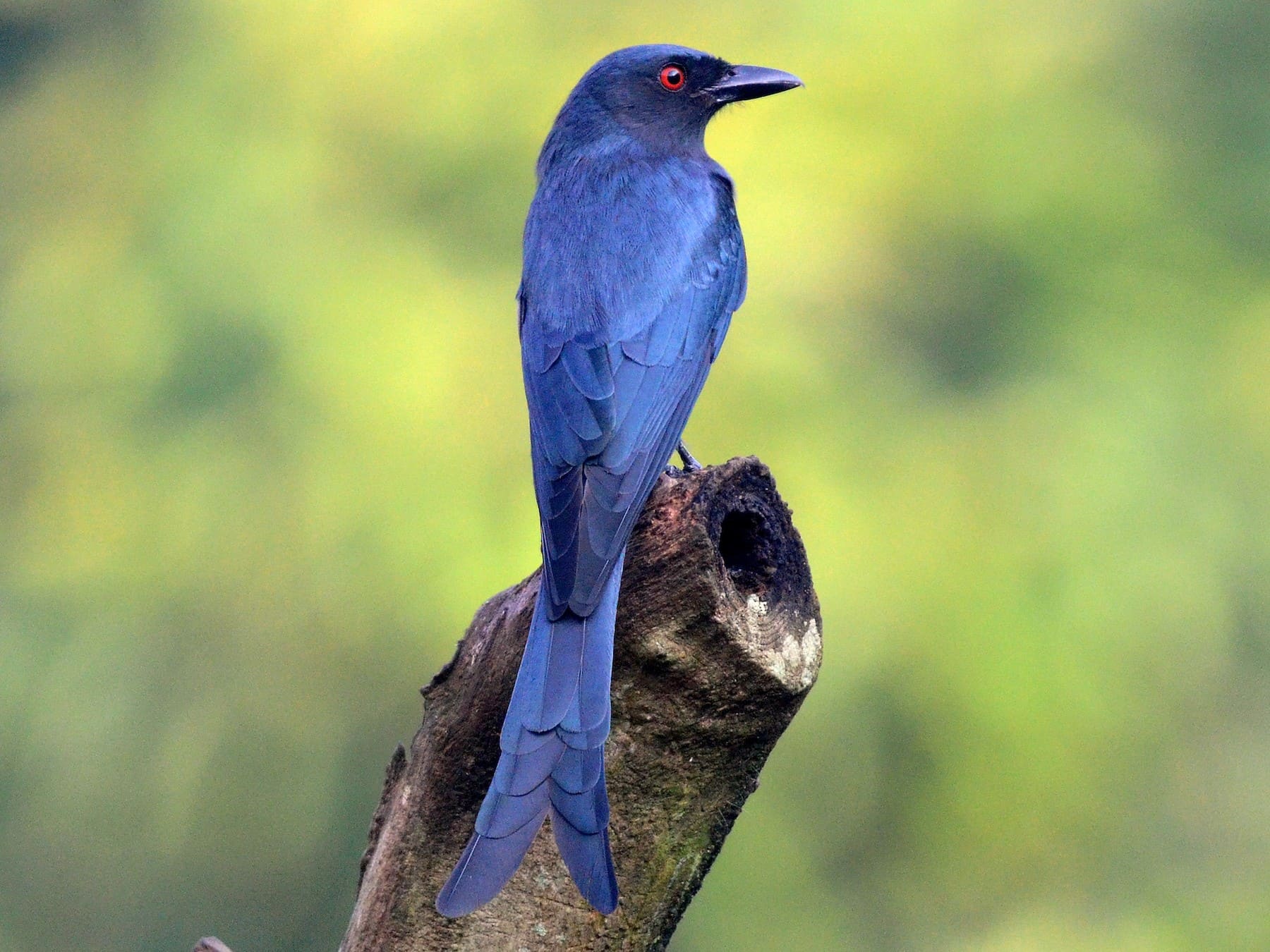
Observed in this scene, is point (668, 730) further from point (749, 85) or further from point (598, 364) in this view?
point (749, 85)

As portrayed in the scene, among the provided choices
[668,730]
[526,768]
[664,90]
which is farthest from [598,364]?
[664,90]

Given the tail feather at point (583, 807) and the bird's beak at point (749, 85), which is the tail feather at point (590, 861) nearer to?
the tail feather at point (583, 807)

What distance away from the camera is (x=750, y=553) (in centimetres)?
238

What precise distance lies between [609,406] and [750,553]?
1.79ft

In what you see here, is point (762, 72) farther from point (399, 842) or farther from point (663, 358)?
point (399, 842)

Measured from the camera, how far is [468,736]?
8.05 ft

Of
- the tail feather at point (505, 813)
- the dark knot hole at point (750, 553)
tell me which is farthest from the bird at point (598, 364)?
the dark knot hole at point (750, 553)

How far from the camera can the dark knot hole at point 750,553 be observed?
92.4 inches

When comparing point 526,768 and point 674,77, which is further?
point 674,77

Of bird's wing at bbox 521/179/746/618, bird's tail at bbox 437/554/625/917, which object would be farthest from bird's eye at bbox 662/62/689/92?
bird's tail at bbox 437/554/625/917

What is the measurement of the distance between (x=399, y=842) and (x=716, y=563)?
79 cm

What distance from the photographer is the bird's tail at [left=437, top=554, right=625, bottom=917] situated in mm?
2088

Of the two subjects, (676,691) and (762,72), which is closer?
(676,691)

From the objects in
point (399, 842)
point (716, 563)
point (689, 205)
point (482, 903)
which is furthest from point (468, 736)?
point (689, 205)
